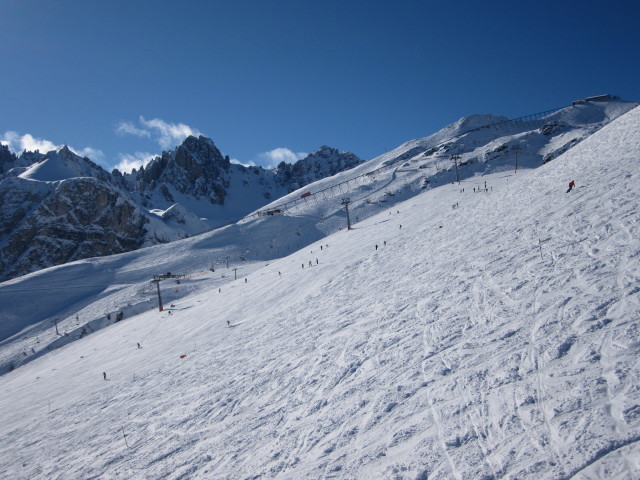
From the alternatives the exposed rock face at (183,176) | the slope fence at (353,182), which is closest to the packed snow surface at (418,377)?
the slope fence at (353,182)

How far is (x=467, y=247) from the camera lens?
1457 centimetres

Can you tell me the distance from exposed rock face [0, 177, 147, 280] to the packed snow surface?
97.5 meters

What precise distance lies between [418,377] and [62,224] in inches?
4867

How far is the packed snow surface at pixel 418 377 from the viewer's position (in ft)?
16.0

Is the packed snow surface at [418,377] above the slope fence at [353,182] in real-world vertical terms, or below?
below

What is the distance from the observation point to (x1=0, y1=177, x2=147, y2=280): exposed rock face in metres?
93.9

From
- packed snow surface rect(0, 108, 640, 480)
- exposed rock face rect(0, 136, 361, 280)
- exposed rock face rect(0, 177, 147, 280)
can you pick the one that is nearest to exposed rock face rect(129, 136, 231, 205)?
exposed rock face rect(0, 136, 361, 280)

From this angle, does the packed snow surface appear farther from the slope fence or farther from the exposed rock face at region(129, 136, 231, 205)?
the exposed rock face at region(129, 136, 231, 205)

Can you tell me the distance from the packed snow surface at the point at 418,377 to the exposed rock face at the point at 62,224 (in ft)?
320

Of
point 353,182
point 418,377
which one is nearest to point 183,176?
point 353,182

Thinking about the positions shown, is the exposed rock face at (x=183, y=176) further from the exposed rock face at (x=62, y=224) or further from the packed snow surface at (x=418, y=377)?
the packed snow surface at (x=418, y=377)

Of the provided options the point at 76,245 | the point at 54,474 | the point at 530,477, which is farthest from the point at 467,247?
the point at 76,245

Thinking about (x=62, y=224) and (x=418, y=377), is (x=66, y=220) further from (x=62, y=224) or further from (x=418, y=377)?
(x=418, y=377)

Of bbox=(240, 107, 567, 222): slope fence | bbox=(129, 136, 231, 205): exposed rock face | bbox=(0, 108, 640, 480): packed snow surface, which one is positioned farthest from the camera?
bbox=(129, 136, 231, 205): exposed rock face
